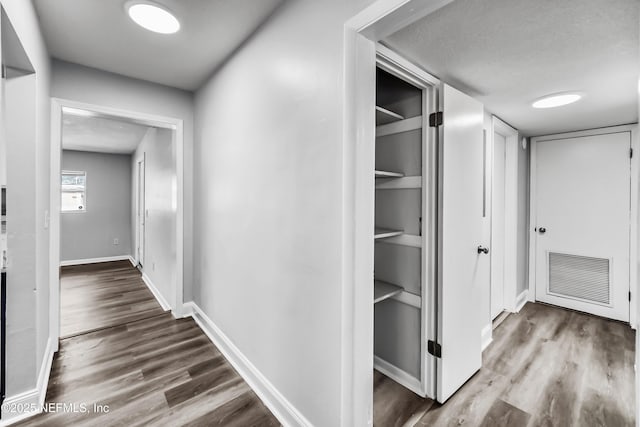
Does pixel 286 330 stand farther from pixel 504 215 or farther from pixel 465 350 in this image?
pixel 504 215

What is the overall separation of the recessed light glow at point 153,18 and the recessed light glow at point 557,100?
2.82 metres

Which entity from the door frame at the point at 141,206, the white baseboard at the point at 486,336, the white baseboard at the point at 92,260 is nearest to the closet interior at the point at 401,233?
the white baseboard at the point at 486,336

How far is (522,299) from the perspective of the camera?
355 centimetres

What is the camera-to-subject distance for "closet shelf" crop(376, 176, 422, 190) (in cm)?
193

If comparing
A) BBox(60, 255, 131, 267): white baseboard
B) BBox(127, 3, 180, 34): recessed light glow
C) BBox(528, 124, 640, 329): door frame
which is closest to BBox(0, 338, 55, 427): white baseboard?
BBox(127, 3, 180, 34): recessed light glow

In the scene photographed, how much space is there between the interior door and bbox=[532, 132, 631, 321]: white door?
7.04ft

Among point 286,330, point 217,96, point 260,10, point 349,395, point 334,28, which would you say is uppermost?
point 260,10

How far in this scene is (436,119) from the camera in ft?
5.87

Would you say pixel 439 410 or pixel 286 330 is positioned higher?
pixel 286 330

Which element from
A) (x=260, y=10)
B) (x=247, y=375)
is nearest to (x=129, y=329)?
(x=247, y=375)

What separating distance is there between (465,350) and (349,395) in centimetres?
117

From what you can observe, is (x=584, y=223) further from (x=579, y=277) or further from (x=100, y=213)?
(x=100, y=213)

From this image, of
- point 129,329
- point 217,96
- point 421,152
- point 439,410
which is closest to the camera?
point 439,410

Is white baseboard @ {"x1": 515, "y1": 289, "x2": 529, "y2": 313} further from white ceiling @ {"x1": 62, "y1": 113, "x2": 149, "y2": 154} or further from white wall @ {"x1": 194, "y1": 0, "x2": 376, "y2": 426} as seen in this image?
white ceiling @ {"x1": 62, "y1": 113, "x2": 149, "y2": 154}
